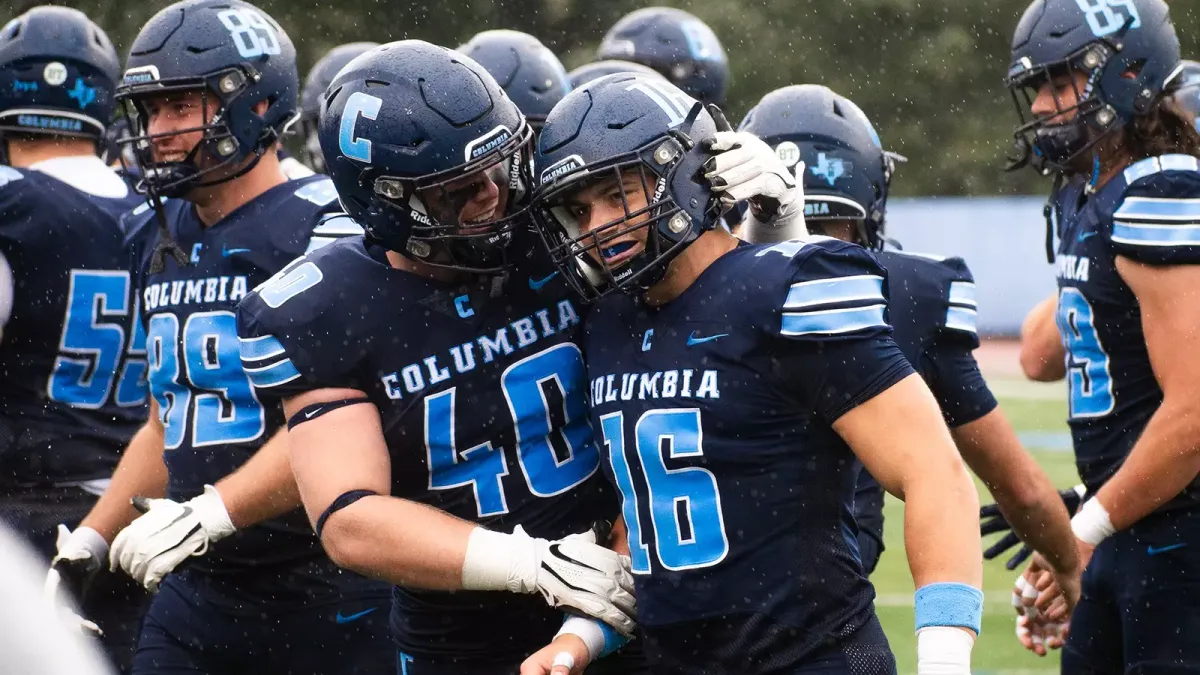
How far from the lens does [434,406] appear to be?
3.29 m

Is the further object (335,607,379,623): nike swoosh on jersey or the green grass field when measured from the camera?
the green grass field

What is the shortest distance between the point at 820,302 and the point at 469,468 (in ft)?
2.67

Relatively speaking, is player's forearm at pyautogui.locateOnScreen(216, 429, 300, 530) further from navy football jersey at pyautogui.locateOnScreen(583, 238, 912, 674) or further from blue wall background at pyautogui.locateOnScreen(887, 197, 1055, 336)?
blue wall background at pyautogui.locateOnScreen(887, 197, 1055, 336)

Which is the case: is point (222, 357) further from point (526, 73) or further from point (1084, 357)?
point (1084, 357)

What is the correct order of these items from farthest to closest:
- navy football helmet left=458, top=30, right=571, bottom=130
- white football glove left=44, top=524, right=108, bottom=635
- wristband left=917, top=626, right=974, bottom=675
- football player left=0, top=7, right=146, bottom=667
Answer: navy football helmet left=458, top=30, right=571, bottom=130 → football player left=0, top=7, right=146, bottom=667 → white football glove left=44, top=524, right=108, bottom=635 → wristband left=917, top=626, right=974, bottom=675

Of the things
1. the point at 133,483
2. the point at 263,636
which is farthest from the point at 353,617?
the point at 133,483

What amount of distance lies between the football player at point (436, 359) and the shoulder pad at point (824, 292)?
53 cm

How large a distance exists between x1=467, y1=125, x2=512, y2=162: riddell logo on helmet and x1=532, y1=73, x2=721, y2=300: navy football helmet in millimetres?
92

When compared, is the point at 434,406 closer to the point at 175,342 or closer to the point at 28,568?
the point at 175,342

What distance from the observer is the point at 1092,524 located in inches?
170

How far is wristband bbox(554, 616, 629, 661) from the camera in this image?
313 cm

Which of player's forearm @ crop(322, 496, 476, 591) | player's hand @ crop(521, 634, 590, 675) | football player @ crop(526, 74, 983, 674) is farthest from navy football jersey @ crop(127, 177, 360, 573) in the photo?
player's hand @ crop(521, 634, 590, 675)

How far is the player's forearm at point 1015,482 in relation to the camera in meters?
3.91

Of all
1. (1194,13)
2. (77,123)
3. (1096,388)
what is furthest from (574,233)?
(1194,13)
